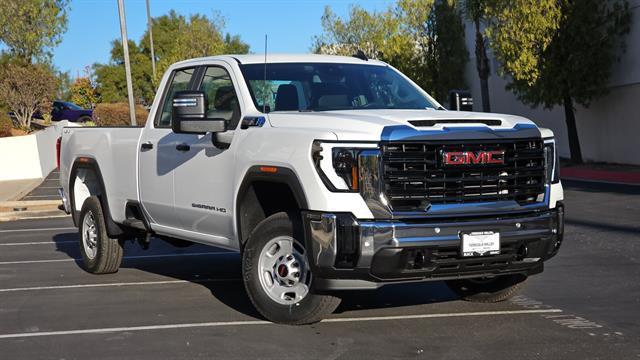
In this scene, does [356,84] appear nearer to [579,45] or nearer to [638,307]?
[638,307]

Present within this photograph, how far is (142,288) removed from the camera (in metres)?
8.80

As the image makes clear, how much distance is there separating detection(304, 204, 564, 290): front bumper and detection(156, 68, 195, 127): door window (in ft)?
8.97

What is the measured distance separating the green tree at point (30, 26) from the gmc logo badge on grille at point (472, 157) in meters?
34.7

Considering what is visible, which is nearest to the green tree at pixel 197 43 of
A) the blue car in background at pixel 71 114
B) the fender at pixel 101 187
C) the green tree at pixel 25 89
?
the blue car in background at pixel 71 114

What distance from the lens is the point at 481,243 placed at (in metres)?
6.27

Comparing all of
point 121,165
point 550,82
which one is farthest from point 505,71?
point 121,165

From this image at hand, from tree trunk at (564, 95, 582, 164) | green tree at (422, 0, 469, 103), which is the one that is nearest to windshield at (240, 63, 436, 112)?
tree trunk at (564, 95, 582, 164)

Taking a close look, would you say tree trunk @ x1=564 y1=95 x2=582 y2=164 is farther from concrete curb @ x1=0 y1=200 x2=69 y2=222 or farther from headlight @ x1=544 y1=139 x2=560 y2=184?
headlight @ x1=544 y1=139 x2=560 y2=184

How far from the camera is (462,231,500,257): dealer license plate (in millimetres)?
6215

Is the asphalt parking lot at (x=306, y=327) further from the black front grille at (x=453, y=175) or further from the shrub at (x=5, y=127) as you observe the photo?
the shrub at (x=5, y=127)

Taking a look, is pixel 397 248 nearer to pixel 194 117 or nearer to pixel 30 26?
pixel 194 117

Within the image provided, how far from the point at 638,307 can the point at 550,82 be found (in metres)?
20.0

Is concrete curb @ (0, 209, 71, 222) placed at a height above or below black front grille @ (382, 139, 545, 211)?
below

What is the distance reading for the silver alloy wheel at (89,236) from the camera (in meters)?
9.72
